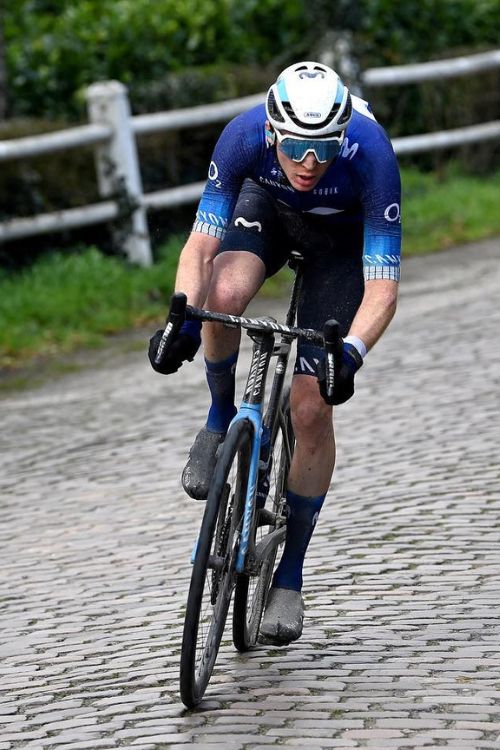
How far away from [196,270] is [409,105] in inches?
514

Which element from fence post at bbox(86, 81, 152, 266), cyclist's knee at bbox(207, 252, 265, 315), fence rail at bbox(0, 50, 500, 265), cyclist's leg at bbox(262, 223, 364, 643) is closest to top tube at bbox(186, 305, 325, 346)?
cyclist's knee at bbox(207, 252, 265, 315)

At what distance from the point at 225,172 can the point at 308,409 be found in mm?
833

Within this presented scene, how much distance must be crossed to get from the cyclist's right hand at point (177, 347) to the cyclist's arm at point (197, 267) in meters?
0.09

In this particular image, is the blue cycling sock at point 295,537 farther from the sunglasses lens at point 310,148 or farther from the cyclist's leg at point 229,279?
the sunglasses lens at point 310,148

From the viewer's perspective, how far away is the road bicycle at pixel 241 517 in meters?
4.76

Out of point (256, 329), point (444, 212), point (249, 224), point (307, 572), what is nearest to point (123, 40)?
point (444, 212)

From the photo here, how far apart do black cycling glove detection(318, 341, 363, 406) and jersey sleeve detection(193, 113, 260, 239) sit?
729 mm

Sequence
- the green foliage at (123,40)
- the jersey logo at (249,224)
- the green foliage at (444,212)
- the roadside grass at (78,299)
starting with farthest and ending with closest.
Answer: the green foliage at (444,212), the green foliage at (123,40), the roadside grass at (78,299), the jersey logo at (249,224)

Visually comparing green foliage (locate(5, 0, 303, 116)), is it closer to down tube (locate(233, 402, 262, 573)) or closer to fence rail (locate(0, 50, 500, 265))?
fence rail (locate(0, 50, 500, 265))

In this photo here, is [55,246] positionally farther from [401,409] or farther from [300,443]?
[300,443]

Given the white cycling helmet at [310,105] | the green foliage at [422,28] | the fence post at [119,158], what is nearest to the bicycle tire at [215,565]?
the white cycling helmet at [310,105]

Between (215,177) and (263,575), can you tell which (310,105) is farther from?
(263,575)

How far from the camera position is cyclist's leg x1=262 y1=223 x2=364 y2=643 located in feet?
17.8

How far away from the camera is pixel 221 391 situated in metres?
5.60
